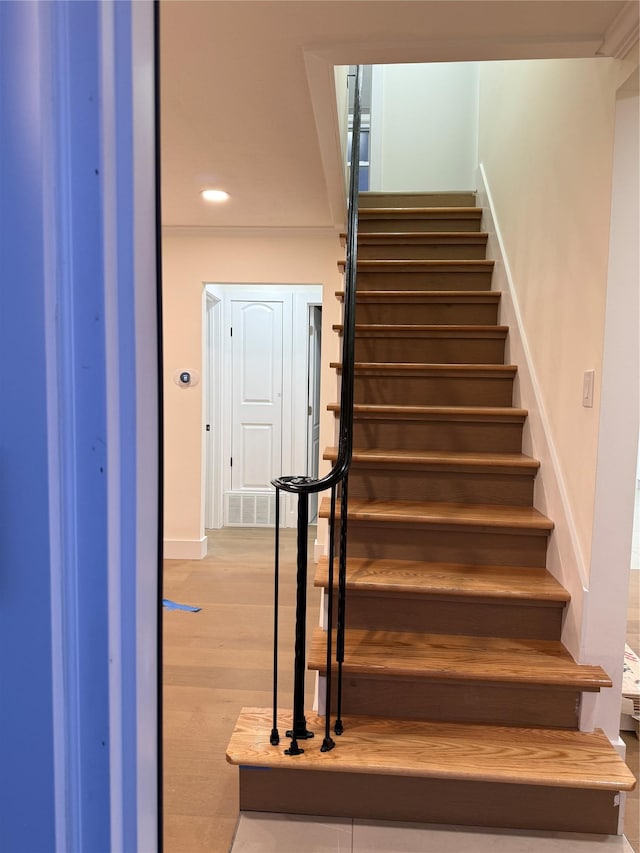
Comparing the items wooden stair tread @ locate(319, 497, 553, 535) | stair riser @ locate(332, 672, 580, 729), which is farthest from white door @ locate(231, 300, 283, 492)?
stair riser @ locate(332, 672, 580, 729)

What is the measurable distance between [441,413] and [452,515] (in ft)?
1.85

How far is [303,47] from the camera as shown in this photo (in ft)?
6.03

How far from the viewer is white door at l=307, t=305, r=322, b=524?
529cm

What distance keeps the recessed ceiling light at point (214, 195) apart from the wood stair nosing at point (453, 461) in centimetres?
176

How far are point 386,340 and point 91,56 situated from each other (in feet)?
8.51

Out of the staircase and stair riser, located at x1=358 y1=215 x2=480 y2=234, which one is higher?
stair riser, located at x1=358 y1=215 x2=480 y2=234

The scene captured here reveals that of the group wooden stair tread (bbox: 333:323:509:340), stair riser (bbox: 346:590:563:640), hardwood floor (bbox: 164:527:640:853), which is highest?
wooden stair tread (bbox: 333:323:509:340)

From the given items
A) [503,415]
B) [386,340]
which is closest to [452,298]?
[386,340]

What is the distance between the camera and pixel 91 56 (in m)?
0.58

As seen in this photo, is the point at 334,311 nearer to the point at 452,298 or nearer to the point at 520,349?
the point at 452,298

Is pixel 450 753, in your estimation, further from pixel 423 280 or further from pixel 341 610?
pixel 423 280

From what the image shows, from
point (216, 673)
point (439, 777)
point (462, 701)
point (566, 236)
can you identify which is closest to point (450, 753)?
point (439, 777)

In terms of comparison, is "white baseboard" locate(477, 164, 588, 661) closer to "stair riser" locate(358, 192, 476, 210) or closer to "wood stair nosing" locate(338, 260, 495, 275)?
"wood stair nosing" locate(338, 260, 495, 275)

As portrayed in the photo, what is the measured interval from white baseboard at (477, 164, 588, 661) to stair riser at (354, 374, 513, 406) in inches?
3.9
